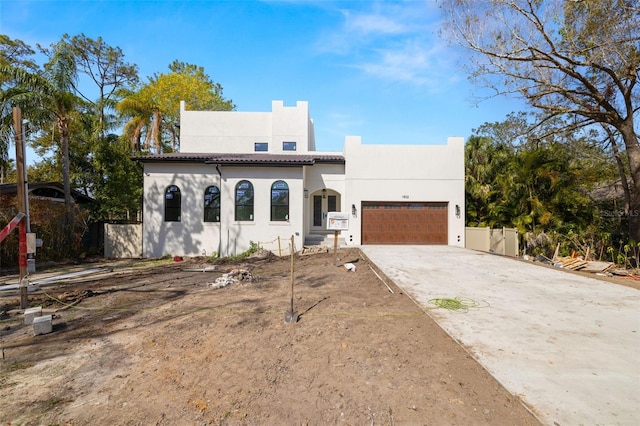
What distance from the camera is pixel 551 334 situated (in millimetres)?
4777

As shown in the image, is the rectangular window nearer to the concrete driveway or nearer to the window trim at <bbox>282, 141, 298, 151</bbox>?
the window trim at <bbox>282, 141, 298, 151</bbox>

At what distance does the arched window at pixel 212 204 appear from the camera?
50.4ft

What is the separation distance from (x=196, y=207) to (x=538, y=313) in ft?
46.7

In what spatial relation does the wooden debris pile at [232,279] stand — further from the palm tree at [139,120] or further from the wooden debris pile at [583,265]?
the palm tree at [139,120]

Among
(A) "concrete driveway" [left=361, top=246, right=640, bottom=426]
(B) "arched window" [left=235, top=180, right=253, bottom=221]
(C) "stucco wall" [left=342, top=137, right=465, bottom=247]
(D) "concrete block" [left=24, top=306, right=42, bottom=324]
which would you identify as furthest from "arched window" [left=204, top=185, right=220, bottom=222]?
(D) "concrete block" [left=24, top=306, right=42, bottom=324]

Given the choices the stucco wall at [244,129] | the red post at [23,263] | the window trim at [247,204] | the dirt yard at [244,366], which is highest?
the stucco wall at [244,129]

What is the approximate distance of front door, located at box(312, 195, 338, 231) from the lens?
1967 centimetres

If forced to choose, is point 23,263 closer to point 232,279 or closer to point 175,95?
point 232,279

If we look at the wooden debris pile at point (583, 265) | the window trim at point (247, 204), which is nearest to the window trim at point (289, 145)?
the window trim at point (247, 204)

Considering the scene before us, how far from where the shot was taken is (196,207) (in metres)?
15.3

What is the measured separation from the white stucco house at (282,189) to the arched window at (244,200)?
49mm

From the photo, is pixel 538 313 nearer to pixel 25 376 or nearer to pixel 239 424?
pixel 239 424

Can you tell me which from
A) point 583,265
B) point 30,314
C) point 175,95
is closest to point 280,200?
point 30,314

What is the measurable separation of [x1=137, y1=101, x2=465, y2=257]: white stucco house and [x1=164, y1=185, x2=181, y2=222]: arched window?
0.05 m
